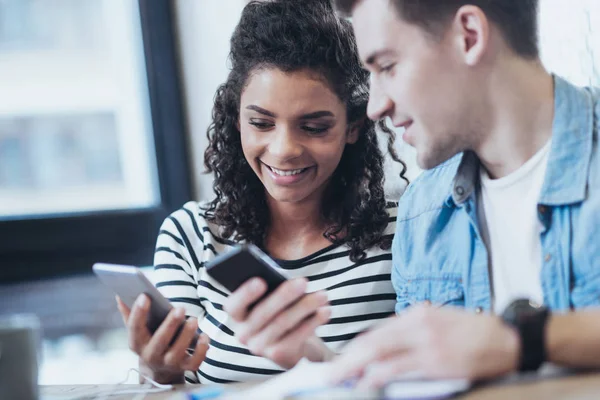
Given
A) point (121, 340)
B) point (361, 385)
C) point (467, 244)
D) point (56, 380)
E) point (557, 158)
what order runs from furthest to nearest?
point (121, 340) → point (56, 380) → point (467, 244) → point (557, 158) → point (361, 385)

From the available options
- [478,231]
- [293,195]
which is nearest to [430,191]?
[478,231]

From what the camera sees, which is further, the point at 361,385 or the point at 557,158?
the point at 557,158

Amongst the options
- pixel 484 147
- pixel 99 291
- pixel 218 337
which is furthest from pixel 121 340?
pixel 484 147

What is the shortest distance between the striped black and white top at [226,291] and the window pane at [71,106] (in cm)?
60

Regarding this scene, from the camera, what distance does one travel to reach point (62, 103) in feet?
6.64

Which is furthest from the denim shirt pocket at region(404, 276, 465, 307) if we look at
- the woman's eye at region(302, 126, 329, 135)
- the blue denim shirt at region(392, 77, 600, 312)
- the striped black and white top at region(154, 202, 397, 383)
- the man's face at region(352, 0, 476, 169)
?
the woman's eye at region(302, 126, 329, 135)

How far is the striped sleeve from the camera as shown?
1.49 meters

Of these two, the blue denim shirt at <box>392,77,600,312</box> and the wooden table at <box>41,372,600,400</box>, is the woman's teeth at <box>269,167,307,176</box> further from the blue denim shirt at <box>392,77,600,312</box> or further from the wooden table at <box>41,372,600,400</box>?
the wooden table at <box>41,372,600,400</box>

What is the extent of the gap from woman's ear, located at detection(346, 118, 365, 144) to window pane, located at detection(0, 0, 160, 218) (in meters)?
0.76

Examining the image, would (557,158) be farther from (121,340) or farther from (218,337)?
(121,340)

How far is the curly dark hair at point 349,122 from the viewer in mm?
1449

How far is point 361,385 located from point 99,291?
1373 millimetres

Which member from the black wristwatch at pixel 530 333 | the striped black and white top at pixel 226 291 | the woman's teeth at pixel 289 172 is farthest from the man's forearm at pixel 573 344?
the woman's teeth at pixel 289 172

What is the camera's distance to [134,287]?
1.17m
